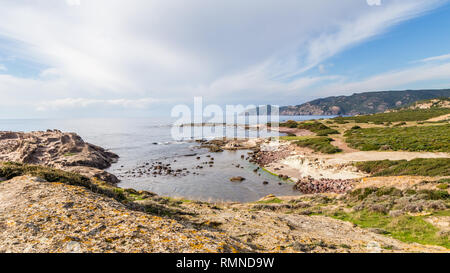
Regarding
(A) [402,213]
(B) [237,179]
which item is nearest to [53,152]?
(B) [237,179]

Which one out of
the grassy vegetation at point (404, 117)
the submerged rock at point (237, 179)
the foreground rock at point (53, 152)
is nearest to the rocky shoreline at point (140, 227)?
the submerged rock at point (237, 179)

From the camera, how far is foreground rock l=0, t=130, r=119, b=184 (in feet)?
109

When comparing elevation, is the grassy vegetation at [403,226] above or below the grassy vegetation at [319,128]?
below

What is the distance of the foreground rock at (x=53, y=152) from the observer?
3331 centimetres

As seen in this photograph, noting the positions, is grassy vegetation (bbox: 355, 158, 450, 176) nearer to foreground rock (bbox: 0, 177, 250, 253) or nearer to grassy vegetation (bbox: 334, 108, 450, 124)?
foreground rock (bbox: 0, 177, 250, 253)

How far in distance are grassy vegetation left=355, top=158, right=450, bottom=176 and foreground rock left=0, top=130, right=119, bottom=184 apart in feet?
127

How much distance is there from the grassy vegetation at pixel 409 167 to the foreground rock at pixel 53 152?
38.8 m

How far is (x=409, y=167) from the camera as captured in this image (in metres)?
24.5

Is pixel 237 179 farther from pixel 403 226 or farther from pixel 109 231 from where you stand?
pixel 109 231

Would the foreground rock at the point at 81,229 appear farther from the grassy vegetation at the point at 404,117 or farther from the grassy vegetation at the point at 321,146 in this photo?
the grassy vegetation at the point at 404,117

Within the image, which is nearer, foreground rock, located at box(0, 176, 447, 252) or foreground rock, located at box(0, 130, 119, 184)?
foreground rock, located at box(0, 176, 447, 252)

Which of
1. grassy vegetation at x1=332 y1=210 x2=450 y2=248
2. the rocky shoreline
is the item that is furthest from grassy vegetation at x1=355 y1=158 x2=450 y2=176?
grassy vegetation at x1=332 y1=210 x2=450 y2=248

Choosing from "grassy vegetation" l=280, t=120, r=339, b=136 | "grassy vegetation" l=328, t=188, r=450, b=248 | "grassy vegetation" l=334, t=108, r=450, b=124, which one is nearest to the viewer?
"grassy vegetation" l=328, t=188, r=450, b=248

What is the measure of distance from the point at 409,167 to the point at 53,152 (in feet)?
191
